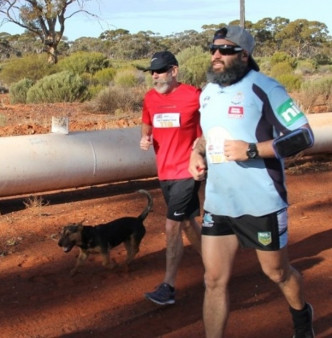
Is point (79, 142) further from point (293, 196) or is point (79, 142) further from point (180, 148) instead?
point (180, 148)

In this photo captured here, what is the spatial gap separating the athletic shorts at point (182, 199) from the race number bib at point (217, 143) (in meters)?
1.32

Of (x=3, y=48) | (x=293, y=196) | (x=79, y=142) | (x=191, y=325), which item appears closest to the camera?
(x=191, y=325)

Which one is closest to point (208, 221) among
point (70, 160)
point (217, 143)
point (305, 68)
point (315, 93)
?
point (217, 143)

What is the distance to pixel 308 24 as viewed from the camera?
75.1 metres

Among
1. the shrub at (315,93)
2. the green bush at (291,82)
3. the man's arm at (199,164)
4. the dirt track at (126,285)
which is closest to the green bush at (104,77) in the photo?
the green bush at (291,82)

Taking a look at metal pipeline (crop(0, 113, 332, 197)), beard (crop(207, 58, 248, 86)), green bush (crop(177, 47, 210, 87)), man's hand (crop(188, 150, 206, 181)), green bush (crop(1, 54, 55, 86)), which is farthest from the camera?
green bush (crop(1, 54, 55, 86))

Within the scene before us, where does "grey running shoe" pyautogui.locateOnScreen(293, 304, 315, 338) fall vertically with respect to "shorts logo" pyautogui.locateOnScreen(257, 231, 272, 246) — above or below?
below

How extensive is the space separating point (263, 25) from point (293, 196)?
6993cm

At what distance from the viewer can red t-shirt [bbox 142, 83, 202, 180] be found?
216 inches

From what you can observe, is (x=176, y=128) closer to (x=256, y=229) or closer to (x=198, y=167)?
(x=198, y=167)

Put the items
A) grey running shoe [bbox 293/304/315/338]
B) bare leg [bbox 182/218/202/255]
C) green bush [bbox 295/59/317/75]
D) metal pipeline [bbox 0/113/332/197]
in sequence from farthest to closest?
green bush [bbox 295/59/317/75] < metal pipeline [bbox 0/113/332/197] < bare leg [bbox 182/218/202/255] < grey running shoe [bbox 293/304/315/338]

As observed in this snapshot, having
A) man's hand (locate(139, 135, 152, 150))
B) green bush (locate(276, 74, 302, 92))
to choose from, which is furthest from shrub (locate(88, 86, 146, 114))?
man's hand (locate(139, 135, 152, 150))

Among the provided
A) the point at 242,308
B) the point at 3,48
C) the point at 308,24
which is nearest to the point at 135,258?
the point at 242,308

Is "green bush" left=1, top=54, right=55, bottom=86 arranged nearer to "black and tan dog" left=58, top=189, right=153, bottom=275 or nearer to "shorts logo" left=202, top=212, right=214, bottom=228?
"black and tan dog" left=58, top=189, right=153, bottom=275
